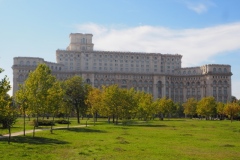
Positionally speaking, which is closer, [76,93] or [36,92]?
A: [36,92]

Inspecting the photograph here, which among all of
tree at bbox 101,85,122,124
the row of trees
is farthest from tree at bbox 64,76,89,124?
tree at bbox 101,85,122,124

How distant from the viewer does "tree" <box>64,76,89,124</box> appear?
9262 cm

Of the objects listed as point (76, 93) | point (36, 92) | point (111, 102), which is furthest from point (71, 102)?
point (36, 92)

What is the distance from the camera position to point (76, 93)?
3659 inches

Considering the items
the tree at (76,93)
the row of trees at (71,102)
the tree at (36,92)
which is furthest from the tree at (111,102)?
the tree at (36,92)

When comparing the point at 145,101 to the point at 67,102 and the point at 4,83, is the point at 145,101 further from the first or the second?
the point at 4,83

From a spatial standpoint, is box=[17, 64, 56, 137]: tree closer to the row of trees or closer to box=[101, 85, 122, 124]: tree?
the row of trees

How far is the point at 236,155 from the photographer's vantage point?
29688 millimetres

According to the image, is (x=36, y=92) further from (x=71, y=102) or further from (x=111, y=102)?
(x=71, y=102)

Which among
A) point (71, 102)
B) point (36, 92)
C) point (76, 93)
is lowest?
point (71, 102)

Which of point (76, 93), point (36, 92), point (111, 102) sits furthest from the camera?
point (76, 93)

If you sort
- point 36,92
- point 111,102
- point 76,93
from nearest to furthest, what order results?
point 36,92 → point 111,102 → point 76,93

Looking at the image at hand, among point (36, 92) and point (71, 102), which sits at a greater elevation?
point (36, 92)

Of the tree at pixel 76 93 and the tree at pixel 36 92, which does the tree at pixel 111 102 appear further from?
the tree at pixel 36 92
